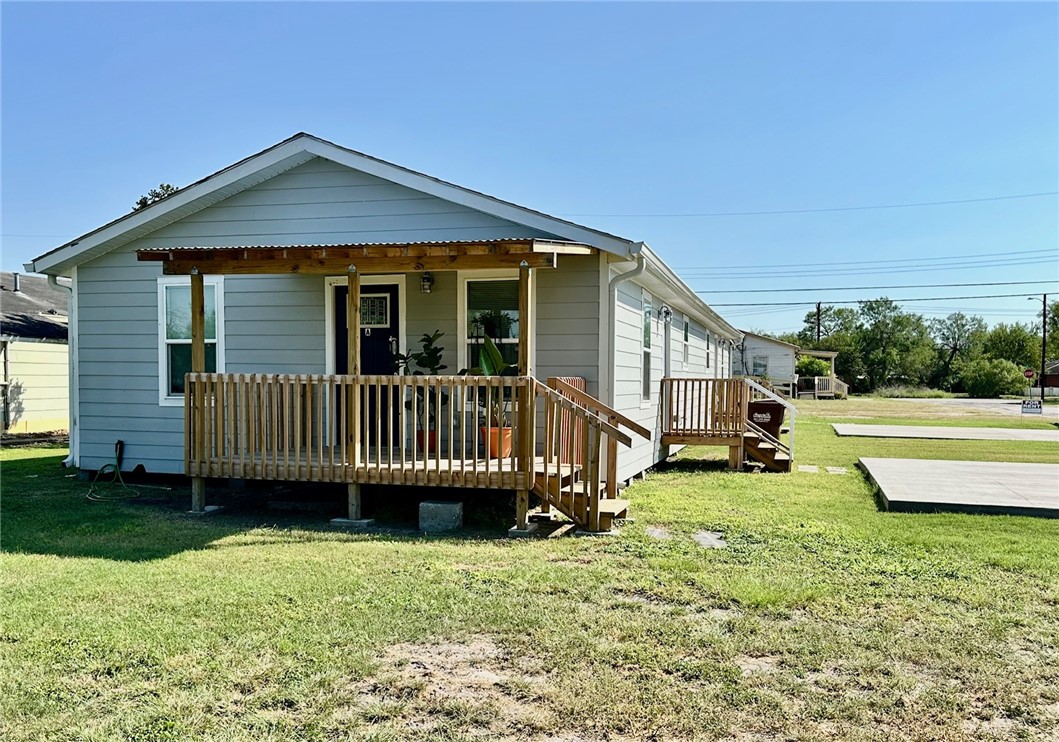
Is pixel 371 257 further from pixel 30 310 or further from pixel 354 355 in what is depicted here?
pixel 30 310

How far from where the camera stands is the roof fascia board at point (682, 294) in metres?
8.47

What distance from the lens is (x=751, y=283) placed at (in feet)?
199

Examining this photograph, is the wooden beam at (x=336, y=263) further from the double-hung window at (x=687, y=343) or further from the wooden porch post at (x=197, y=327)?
the double-hung window at (x=687, y=343)

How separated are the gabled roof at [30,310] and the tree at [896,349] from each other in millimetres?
50124

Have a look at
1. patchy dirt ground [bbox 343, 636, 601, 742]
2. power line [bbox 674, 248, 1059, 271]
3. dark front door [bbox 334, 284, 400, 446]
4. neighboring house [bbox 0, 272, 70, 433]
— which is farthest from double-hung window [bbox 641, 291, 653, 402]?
power line [bbox 674, 248, 1059, 271]

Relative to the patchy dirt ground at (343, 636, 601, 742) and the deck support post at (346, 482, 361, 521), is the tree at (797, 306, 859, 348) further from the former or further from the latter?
the patchy dirt ground at (343, 636, 601, 742)

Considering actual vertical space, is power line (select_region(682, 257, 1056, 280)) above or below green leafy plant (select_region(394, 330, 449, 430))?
above

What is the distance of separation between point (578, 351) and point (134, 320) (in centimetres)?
556

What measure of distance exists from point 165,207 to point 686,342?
30.6ft

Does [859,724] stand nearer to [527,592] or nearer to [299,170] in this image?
[527,592]

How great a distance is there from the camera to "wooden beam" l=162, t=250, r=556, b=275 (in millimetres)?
6387

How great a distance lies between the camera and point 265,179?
8.70 meters

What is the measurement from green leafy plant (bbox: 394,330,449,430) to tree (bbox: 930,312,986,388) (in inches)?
2254

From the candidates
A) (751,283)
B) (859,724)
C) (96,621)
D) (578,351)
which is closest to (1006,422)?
(578,351)
